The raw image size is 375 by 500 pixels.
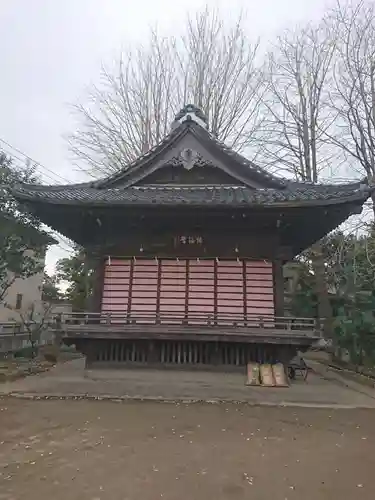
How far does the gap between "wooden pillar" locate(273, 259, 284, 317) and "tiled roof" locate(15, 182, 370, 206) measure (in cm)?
197

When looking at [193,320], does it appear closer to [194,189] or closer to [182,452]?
[194,189]

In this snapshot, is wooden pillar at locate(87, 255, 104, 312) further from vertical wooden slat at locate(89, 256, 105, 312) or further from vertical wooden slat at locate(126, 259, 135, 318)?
vertical wooden slat at locate(126, 259, 135, 318)

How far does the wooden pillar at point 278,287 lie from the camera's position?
1114 cm

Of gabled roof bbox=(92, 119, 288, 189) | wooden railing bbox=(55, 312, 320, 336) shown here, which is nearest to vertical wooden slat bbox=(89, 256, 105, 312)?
wooden railing bbox=(55, 312, 320, 336)

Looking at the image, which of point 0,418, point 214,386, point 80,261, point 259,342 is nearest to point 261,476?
point 0,418

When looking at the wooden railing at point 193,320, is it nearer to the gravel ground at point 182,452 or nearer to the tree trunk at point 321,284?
the gravel ground at point 182,452

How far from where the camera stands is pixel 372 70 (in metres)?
14.5

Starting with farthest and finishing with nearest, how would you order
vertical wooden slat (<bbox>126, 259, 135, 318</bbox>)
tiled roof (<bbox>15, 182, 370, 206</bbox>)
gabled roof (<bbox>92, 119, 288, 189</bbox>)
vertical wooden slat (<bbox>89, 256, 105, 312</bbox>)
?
gabled roof (<bbox>92, 119, 288, 189</bbox>) → vertical wooden slat (<bbox>89, 256, 105, 312</bbox>) → vertical wooden slat (<bbox>126, 259, 135, 318</bbox>) → tiled roof (<bbox>15, 182, 370, 206</bbox>)

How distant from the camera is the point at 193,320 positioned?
35.0ft

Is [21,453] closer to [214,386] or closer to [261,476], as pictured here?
[261,476]

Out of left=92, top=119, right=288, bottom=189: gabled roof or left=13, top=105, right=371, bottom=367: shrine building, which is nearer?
left=13, top=105, right=371, bottom=367: shrine building

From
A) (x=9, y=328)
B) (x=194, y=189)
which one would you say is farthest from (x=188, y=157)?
(x=9, y=328)

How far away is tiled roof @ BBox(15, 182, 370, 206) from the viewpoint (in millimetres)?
10188

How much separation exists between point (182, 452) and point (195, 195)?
765cm
